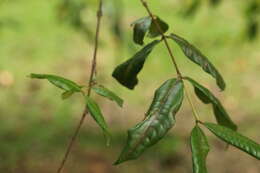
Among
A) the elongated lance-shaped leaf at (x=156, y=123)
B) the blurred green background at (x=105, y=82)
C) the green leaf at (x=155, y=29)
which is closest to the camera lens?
the elongated lance-shaped leaf at (x=156, y=123)

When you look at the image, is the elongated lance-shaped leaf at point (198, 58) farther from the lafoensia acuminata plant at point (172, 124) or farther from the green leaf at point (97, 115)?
the green leaf at point (97, 115)

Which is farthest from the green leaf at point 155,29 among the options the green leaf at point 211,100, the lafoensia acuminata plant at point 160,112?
the green leaf at point 211,100

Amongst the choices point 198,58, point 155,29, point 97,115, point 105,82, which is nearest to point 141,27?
point 155,29

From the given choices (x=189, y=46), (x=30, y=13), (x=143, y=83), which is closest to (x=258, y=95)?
(x=143, y=83)

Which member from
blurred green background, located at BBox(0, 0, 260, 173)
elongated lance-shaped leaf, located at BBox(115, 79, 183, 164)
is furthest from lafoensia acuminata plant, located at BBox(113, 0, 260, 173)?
A: blurred green background, located at BBox(0, 0, 260, 173)

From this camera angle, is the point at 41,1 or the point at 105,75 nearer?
the point at 105,75

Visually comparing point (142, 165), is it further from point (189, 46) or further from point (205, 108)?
point (189, 46)
